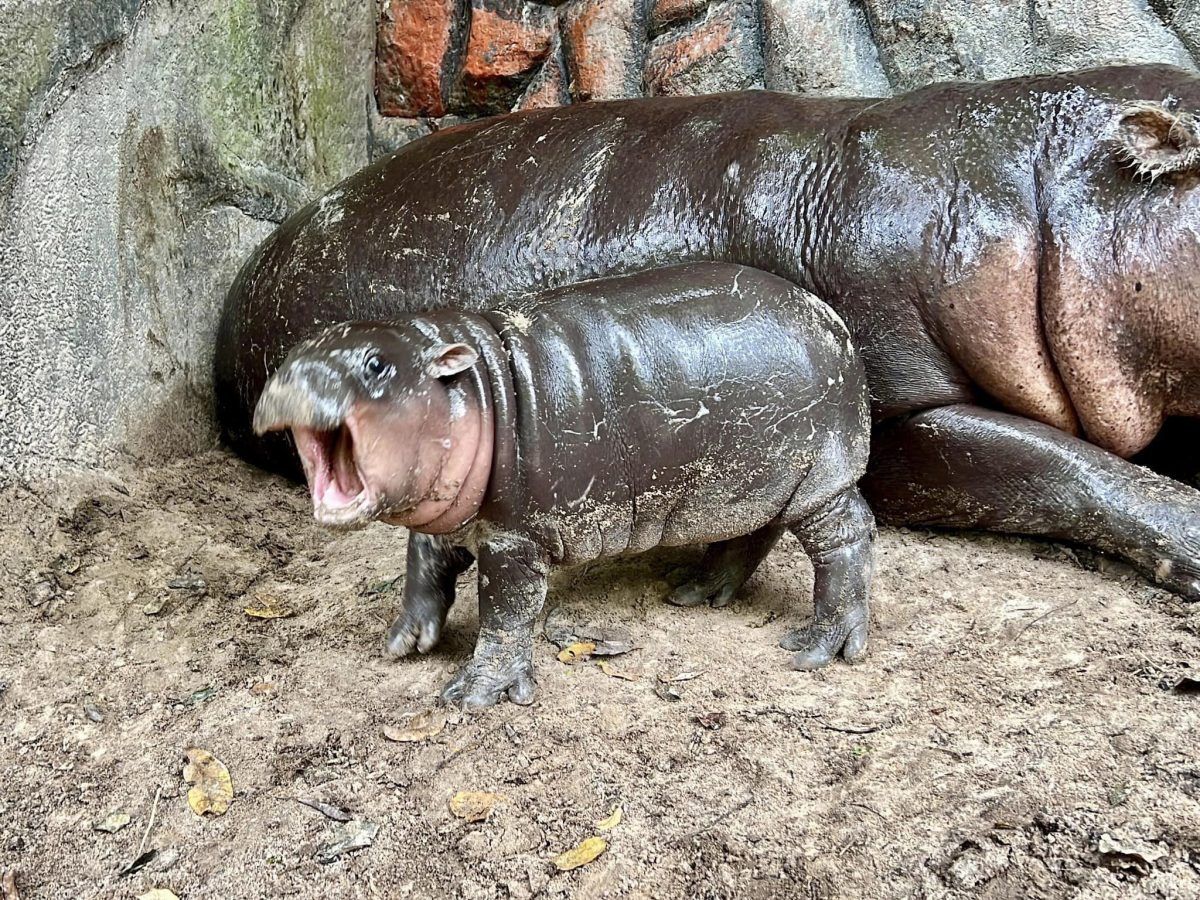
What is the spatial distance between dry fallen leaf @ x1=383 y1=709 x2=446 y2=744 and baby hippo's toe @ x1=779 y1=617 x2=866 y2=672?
0.79m

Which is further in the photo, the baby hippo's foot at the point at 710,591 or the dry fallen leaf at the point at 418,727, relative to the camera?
the baby hippo's foot at the point at 710,591

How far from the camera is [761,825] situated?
1703 mm

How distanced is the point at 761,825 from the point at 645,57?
3.09 metres

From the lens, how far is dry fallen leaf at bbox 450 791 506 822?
1784mm

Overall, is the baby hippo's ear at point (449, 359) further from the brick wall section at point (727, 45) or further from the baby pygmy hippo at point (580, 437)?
the brick wall section at point (727, 45)

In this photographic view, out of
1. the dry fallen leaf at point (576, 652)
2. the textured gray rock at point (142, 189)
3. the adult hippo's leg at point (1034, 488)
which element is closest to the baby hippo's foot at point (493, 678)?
the dry fallen leaf at point (576, 652)

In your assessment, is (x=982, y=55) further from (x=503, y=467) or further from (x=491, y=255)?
(x=503, y=467)

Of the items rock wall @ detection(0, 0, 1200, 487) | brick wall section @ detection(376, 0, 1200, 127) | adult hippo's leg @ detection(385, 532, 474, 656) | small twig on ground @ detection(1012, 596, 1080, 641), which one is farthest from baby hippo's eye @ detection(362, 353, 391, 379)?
brick wall section @ detection(376, 0, 1200, 127)

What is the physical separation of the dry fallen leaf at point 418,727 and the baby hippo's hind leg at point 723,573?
0.79 metres

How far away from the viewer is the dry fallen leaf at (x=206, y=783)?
184 cm

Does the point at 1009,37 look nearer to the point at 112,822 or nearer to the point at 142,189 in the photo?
the point at 142,189

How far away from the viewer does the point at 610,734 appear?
2023 mm

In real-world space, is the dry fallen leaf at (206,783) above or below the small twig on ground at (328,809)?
above

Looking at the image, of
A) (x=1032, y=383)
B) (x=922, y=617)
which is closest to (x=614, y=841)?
(x=922, y=617)
